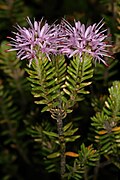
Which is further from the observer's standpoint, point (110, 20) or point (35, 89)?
point (110, 20)

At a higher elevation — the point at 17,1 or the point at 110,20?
the point at 17,1

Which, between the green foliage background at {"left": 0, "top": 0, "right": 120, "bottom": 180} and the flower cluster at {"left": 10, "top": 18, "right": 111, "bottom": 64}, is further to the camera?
the green foliage background at {"left": 0, "top": 0, "right": 120, "bottom": 180}

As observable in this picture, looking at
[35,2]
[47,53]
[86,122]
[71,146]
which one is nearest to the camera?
[47,53]

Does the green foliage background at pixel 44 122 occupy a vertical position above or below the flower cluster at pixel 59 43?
below

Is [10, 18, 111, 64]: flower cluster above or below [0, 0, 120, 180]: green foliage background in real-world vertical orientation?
above

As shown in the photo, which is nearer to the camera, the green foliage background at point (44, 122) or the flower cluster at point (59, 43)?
the flower cluster at point (59, 43)

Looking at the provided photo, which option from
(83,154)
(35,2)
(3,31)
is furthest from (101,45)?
(35,2)

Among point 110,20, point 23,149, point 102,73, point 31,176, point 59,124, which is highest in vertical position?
point 110,20

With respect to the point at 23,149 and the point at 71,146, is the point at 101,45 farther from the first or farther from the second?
the point at 23,149

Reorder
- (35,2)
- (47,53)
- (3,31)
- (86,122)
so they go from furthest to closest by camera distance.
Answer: (35,2)
(3,31)
(86,122)
(47,53)

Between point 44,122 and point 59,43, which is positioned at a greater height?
point 59,43

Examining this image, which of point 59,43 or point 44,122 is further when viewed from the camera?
point 44,122
